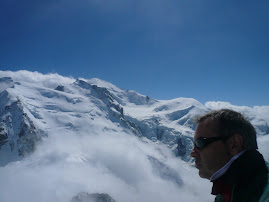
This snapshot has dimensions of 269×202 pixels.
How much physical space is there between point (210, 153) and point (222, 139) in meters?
0.34

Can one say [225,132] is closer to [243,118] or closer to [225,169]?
[243,118]

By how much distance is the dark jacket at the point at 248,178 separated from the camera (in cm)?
314

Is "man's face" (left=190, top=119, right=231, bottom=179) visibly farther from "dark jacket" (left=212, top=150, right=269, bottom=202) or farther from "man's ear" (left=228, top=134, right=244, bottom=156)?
"dark jacket" (left=212, top=150, right=269, bottom=202)

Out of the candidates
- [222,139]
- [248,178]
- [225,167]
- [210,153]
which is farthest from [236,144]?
[248,178]

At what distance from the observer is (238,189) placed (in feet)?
11.1

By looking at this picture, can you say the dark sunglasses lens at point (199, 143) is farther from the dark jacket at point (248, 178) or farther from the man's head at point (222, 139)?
the dark jacket at point (248, 178)

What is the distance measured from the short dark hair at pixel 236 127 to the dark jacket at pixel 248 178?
1.75 ft

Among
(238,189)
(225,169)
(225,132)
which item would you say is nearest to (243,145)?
(225,132)

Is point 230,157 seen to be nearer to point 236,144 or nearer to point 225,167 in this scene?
point 236,144

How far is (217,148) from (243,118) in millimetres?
714

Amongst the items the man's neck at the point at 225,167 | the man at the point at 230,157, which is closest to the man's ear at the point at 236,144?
the man at the point at 230,157

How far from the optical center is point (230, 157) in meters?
4.16

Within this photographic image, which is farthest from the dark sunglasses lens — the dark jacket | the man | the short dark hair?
the dark jacket

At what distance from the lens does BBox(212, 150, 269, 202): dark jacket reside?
3.14 meters
